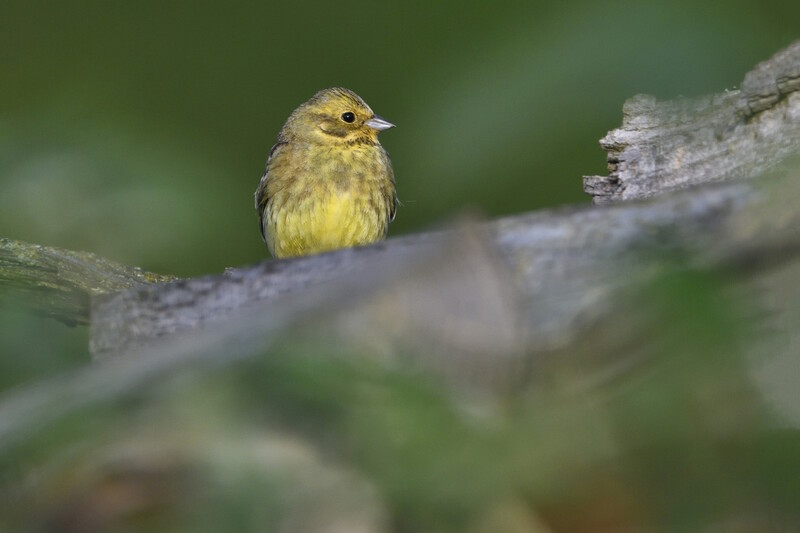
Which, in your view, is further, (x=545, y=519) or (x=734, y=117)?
(x=734, y=117)

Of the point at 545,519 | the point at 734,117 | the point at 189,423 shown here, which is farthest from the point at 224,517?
the point at 734,117

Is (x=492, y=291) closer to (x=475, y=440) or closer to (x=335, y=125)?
(x=475, y=440)

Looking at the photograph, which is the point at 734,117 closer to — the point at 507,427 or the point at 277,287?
the point at 277,287

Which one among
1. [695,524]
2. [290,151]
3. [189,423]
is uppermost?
[290,151]

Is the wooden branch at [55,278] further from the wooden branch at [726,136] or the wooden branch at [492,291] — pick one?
the wooden branch at [726,136]

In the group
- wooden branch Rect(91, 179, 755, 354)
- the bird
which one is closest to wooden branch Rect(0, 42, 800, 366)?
wooden branch Rect(91, 179, 755, 354)

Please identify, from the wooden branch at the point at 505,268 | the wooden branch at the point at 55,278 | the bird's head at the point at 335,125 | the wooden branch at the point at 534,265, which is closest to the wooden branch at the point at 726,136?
the wooden branch at the point at 505,268

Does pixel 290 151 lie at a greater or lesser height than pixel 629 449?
greater

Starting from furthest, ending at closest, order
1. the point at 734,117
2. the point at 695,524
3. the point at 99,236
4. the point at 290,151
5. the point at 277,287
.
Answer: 1. the point at 290,151
2. the point at 734,117
3. the point at 277,287
4. the point at 99,236
5. the point at 695,524
